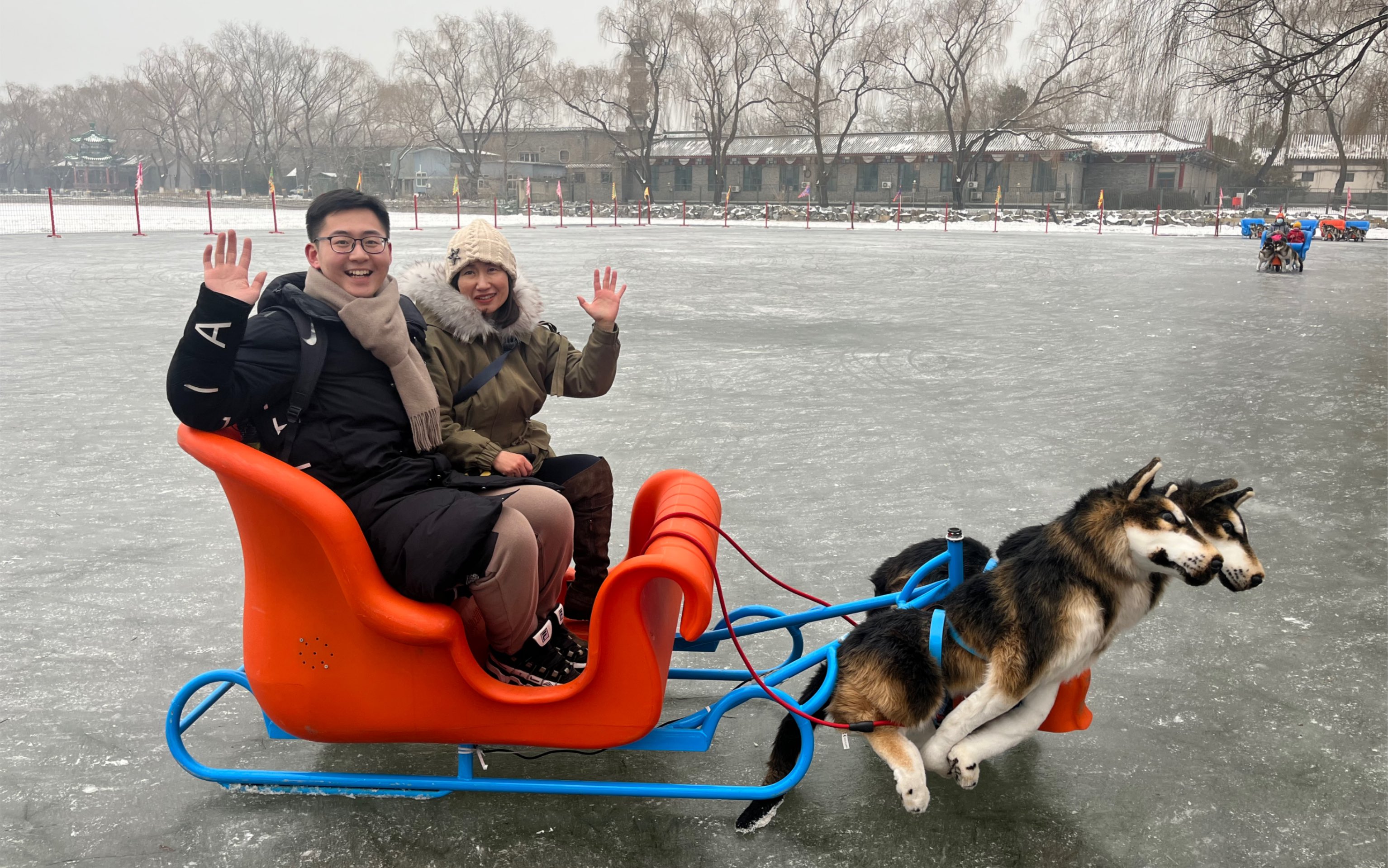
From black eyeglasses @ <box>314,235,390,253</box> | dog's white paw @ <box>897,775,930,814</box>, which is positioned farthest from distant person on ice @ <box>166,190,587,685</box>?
dog's white paw @ <box>897,775,930,814</box>

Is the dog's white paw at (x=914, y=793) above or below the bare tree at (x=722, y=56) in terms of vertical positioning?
below

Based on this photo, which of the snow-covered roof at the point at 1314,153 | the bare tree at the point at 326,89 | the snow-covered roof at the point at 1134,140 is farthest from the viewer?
the bare tree at the point at 326,89

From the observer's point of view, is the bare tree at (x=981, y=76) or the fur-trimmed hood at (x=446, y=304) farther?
the bare tree at (x=981, y=76)

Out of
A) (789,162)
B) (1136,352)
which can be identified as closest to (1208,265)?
(1136,352)

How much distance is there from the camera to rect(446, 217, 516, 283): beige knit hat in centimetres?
268

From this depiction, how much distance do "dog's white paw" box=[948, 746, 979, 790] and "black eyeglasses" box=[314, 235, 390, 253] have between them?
1745 millimetres

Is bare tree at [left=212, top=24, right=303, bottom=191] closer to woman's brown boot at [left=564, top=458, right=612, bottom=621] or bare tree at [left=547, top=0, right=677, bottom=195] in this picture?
bare tree at [left=547, top=0, right=677, bottom=195]

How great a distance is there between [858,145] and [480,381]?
177 ft

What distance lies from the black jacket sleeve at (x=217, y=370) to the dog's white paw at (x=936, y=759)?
5.32ft

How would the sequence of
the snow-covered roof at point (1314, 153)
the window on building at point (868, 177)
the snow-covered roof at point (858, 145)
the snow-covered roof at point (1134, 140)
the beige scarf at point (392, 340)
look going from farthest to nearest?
1. the window on building at point (868, 177)
2. the snow-covered roof at point (1314, 153)
3. the snow-covered roof at point (858, 145)
4. the snow-covered roof at point (1134, 140)
5. the beige scarf at point (392, 340)

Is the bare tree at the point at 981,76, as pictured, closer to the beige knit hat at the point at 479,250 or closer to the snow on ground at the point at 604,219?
the snow on ground at the point at 604,219

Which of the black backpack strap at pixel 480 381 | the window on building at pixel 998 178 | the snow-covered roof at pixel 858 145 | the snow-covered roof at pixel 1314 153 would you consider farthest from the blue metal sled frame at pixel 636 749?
the window on building at pixel 998 178

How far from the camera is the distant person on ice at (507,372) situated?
264 cm

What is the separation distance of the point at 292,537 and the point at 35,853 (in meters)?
0.90
